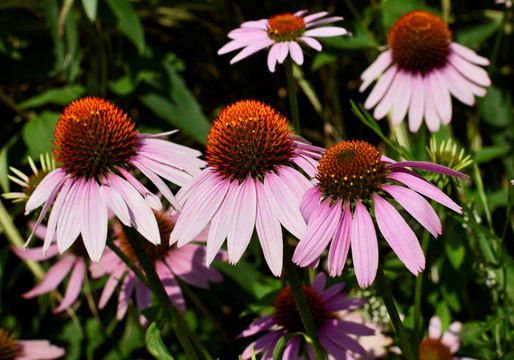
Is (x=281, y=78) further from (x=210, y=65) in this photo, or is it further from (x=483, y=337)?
(x=483, y=337)

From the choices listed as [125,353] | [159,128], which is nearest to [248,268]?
[125,353]

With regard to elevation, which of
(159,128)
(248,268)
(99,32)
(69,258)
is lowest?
(248,268)

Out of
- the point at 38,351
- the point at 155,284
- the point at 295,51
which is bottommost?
the point at 38,351

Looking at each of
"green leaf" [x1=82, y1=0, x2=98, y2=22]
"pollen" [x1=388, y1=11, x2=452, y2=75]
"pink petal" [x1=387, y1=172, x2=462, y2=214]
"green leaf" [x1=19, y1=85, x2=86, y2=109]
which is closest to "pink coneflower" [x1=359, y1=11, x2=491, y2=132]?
"pollen" [x1=388, y1=11, x2=452, y2=75]

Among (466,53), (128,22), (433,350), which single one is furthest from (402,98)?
(128,22)

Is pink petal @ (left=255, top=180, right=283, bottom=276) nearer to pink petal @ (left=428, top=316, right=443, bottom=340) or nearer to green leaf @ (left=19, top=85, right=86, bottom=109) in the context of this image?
pink petal @ (left=428, top=316, right=443, bottom=340)

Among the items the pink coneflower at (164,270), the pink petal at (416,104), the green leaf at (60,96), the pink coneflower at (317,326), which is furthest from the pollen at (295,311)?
the green leaf at (60,96)

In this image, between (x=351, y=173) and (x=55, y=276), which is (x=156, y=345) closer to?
(x=351, y=173)
